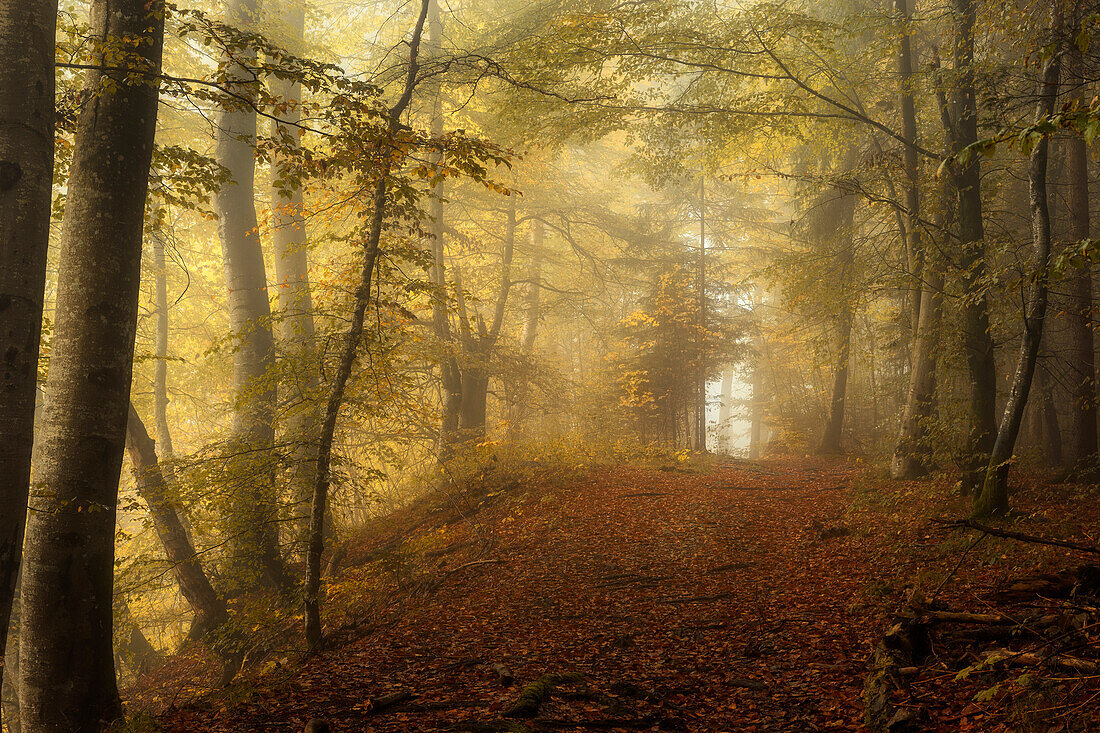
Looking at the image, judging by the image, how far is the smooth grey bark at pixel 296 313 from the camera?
622 centimetres

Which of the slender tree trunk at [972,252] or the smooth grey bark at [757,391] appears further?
the smooth grey bark at [757,391]

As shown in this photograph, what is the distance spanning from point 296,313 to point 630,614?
4.69m

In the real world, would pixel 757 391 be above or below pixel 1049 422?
above

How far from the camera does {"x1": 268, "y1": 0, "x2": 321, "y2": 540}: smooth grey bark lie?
6.22 m

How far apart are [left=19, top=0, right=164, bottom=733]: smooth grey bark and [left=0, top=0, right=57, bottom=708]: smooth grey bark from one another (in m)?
0.37

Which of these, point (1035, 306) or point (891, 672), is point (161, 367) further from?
point (1035, 306)

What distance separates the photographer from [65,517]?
4391 millimetres

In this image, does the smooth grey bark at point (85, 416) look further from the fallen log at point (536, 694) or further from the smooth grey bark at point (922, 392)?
the smooth grey bark at point (922, 392)

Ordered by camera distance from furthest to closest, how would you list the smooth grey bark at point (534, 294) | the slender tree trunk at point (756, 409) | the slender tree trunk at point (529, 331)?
the slender tree trunk at point (756, 409), the smooth grey bark at point (534, 294), the slender tree trunk at point (529, 331)

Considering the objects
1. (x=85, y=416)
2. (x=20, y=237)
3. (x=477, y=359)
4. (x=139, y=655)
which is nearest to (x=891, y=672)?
(x=85, y=416)

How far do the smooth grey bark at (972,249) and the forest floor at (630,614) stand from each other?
120cm

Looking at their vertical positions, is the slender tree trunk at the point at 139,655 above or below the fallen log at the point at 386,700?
below

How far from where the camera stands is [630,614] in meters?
6.43

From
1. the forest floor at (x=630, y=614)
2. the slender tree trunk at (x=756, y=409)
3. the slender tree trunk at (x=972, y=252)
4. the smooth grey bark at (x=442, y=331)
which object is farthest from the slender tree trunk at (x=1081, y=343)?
the slender tree trunk at (x=756, y=409)
